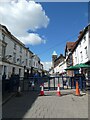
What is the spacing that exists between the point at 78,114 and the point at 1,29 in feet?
70.8

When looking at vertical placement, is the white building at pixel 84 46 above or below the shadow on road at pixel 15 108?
above

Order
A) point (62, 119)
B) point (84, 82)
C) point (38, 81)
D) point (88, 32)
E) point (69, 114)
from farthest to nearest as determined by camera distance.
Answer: point (88, 32) → point (38, 81) → point (84, 82) → point (69, 114) → point (62, 119)

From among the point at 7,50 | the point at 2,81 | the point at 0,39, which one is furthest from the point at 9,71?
the point at 2,81

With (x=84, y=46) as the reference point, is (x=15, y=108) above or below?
below

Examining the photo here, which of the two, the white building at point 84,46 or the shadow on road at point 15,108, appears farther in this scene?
the white building at point 84,46

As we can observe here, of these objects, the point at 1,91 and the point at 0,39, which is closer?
the point at 1,91

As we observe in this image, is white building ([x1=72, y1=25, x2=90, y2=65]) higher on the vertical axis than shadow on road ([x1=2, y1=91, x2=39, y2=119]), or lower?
higher

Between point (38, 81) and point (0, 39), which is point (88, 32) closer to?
point (38, 81)

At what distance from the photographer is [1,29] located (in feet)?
85.7

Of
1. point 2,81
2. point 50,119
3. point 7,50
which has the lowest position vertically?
point 50,119

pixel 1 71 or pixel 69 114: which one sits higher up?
pixel 1 71

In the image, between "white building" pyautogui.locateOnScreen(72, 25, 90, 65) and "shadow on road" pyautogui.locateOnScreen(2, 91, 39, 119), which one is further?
"white building" pyautogui.locateOnScreen(72, 25, 90, 65)

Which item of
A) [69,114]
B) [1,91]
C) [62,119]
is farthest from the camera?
[1,91]

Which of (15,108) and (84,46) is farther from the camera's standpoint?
(84,46)
